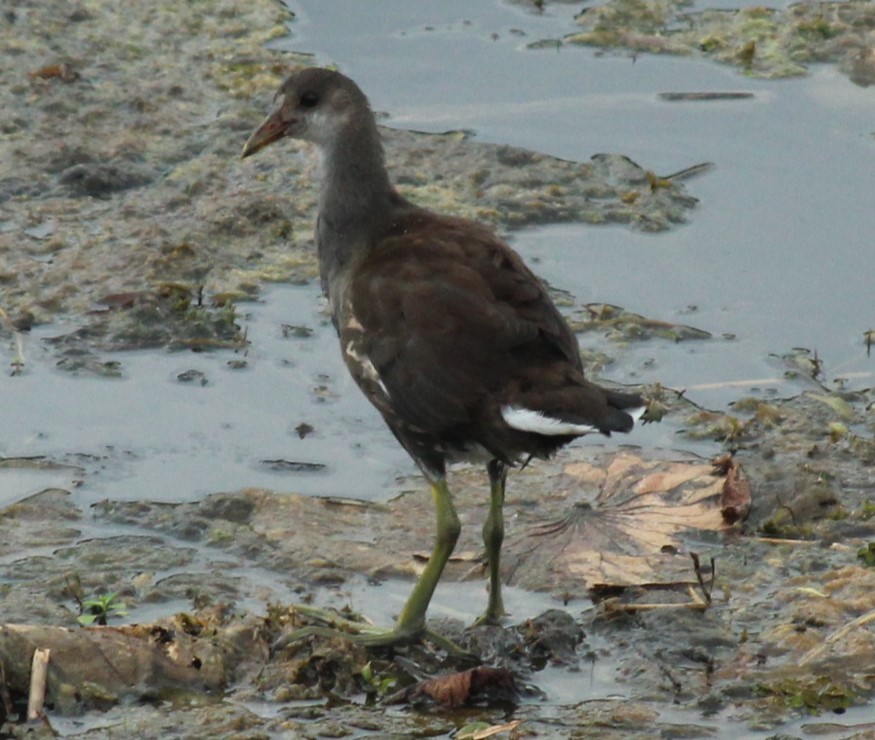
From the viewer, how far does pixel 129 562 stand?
509cm

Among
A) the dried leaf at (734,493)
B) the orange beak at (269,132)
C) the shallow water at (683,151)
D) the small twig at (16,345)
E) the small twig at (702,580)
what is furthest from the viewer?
the shallow water at (683,151)

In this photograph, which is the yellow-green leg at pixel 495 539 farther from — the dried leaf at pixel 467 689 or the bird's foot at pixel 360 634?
the dried leaf at pixel 467 689

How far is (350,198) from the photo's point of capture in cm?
537

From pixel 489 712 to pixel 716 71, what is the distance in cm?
439

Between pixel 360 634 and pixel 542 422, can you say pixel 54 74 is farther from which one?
pixel 542 422

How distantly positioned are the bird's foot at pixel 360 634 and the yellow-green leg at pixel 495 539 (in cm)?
16

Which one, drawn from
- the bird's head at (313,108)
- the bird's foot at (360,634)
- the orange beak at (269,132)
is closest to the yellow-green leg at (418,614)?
the bird's foot at (360,634)

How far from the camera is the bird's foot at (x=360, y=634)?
4.62 meters

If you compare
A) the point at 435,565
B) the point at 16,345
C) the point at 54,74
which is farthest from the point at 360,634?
the point at 54,74

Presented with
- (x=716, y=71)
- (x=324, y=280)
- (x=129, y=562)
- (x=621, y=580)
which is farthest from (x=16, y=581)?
(x=716, y=71)

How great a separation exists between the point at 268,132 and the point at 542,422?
181 centimetres

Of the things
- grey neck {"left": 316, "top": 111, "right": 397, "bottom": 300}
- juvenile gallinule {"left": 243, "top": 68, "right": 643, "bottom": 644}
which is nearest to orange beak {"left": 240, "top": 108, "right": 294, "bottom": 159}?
grey neck {"left": 316, "top": 111, "right": 397, "bottom": 300}

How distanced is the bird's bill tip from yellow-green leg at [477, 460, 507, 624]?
56.1 inches

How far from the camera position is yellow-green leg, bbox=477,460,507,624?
4.88 meters
